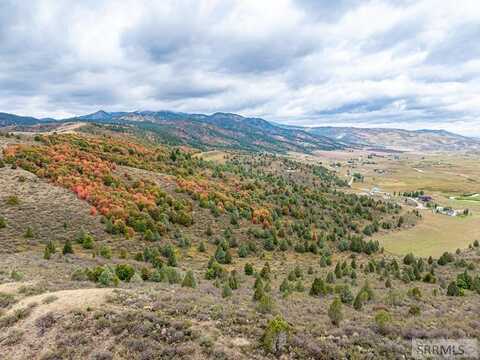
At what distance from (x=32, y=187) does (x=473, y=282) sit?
62344 millimetres

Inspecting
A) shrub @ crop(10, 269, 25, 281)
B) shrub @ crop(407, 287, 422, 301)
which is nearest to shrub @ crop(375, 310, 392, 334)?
shrub @ crop(407, 287, 422, 301)

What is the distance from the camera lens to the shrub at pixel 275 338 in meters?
13.5

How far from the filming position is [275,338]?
13766mm

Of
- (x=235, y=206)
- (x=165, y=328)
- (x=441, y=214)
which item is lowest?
(x=441, y=214)

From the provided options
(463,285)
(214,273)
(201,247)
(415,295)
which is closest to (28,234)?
(201,247)

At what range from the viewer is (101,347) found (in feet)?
44.3

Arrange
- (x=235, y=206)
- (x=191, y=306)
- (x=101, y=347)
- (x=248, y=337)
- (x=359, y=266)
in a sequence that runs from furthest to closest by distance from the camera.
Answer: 1. (x=235, y=206)
2. (x=359, y=266)
3. (x=191, y=306)
4. (x=248, y=337)
5. (x=101, y=347)

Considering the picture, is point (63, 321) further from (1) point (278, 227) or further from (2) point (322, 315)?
(1) point (278, 227)

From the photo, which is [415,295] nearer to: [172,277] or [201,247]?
[172,277]

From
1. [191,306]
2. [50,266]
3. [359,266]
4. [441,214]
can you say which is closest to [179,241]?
[50,266]

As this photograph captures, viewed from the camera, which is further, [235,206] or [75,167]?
[235,206]

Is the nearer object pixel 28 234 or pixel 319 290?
pixel 319 290

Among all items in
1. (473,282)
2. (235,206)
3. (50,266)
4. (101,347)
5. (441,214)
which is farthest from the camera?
(441,214)

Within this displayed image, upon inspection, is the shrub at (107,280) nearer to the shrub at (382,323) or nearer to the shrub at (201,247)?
the shrub at (382,323)
